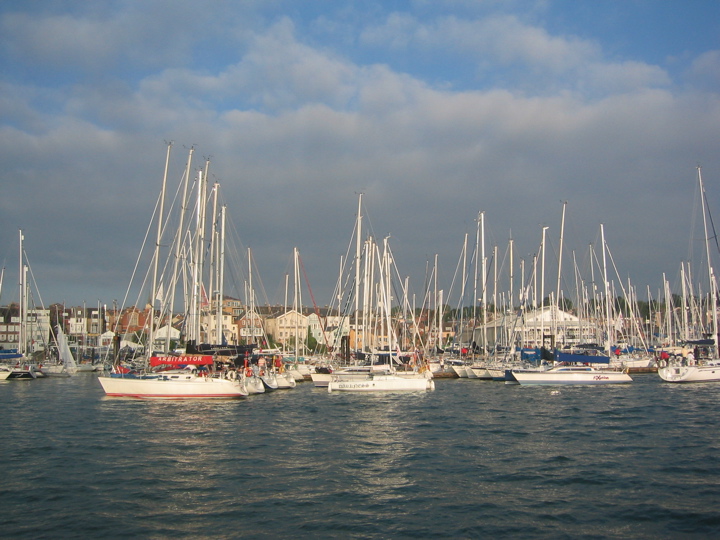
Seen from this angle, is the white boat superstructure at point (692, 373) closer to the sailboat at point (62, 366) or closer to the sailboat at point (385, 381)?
the sailboat at point (385, 381)

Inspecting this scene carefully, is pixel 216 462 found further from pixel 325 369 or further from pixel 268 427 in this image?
pixel 325 369

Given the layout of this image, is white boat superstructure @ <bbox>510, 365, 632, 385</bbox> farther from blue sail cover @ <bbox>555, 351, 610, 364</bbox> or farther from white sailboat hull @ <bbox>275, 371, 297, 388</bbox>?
white sailboat hull @ <bbox>275, 371, 297, 388</bbox>

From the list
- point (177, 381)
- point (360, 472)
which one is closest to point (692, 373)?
point (177, 381)

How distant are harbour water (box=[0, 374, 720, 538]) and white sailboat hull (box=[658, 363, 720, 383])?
1673 cm

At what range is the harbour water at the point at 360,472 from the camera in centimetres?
1455

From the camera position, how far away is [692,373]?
5303 centimetres

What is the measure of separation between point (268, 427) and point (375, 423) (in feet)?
17.2

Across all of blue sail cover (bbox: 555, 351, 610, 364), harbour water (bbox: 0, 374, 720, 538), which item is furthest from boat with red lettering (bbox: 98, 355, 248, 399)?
blue sail cover (bbox: 555, 351, 610, 364)

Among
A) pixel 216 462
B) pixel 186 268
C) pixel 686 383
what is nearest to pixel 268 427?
pixel 216 462

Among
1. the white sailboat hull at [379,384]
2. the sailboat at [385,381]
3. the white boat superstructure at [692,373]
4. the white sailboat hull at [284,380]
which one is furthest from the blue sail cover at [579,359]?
the white sailboat hull at [284,380]

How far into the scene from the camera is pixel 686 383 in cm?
5300

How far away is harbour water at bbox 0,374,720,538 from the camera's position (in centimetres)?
1455

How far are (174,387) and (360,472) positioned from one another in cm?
2168

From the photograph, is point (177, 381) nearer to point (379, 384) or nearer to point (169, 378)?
point (169, 378)
